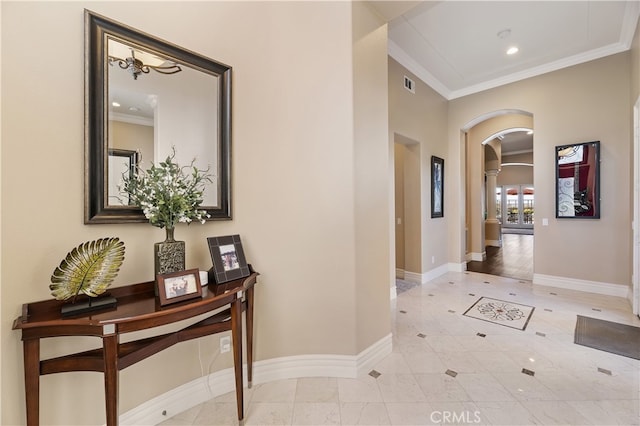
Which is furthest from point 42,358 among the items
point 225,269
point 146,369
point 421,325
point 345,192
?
point 421,325

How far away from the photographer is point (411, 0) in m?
2.16

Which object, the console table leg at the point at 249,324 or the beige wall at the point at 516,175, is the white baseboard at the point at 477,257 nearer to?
the console table leg at the point at 249,324

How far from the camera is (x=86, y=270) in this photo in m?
1.23

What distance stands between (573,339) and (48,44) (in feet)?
15.4

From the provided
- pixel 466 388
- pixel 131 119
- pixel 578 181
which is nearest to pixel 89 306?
pixel 131 119

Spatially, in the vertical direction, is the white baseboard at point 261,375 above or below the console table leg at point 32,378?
below

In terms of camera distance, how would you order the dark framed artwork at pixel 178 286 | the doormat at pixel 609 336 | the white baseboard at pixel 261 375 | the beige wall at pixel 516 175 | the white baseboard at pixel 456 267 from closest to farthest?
1. the dark framed artwork at pixel 178 286
2. the white baseboard at pixel 261 375
3. the doormat at pixel 609 336
4. the white baseboard at pixel 456 267
5. the beige wall at pixel 516 175

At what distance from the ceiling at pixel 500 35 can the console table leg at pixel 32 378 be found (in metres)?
3.19

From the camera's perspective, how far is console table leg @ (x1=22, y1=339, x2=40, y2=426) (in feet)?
3.87

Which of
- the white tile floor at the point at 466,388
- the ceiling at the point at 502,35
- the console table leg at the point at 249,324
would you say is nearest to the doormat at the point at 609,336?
the white tile floor at the point at 466,388

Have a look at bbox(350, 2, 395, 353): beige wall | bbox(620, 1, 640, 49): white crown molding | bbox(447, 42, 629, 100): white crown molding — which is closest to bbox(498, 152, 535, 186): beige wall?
bbox(447, 42, 629, 100): white crown molding

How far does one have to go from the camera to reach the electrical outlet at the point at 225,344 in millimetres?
1937

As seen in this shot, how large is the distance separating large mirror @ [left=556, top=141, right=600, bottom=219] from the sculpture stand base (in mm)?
5756

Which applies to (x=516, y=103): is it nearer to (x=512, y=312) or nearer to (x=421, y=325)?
(x=512, y=312)
